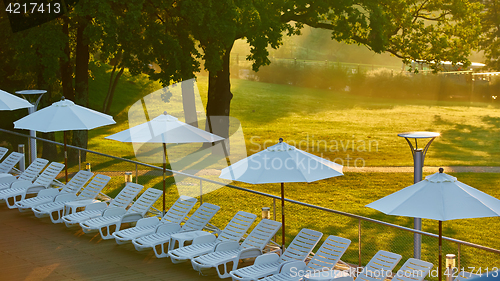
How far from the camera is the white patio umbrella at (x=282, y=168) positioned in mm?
7715

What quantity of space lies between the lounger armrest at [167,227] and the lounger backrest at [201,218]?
0.18 metres

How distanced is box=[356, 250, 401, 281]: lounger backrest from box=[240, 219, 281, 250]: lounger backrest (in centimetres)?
182

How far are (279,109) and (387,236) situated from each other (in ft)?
105

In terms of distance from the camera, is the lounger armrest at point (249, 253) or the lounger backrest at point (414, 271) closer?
the lounger backrest at point (414, 271)

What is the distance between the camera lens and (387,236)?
14836 millimetres

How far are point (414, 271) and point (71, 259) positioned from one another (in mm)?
5589

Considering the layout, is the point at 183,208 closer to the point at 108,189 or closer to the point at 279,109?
the point at 108,189

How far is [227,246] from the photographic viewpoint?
8375mm

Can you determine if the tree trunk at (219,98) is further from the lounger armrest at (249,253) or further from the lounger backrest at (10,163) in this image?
the lounger armrest at (249,253)

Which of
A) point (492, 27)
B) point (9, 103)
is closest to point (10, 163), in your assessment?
point (9, 103)

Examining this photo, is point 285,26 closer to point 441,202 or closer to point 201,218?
point 201,218

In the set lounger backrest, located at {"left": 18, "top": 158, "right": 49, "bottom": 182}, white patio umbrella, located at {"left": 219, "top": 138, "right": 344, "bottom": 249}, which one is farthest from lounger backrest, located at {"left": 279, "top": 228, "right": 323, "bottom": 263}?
lounger backrest, located at {"left": 18, "top": 158, "right": 49, "bottom": 182}

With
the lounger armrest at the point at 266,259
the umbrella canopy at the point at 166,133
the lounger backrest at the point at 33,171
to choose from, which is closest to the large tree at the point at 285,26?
the lounger backrest at the point at 33,171

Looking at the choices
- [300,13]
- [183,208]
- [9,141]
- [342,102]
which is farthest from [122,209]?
[342,102]
